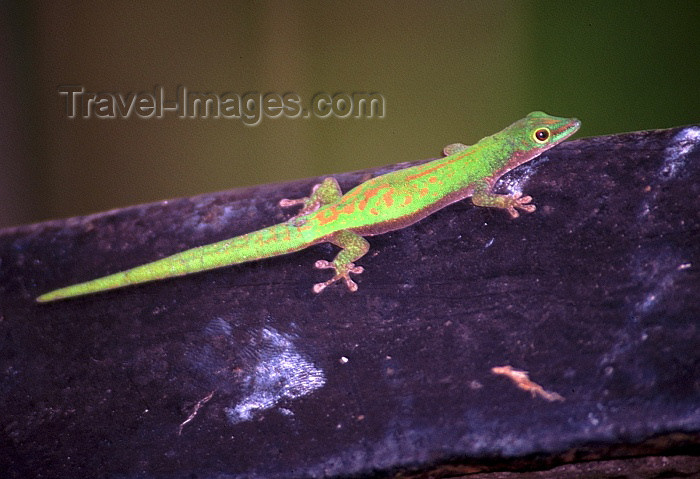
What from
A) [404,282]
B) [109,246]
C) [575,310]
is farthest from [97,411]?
[575,310]

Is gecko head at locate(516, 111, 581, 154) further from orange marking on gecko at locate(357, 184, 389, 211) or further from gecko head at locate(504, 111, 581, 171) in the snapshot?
orange marking on gecko at locate(357, 184, 389, 211)

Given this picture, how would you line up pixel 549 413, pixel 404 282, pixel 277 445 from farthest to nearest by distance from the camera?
pixel 404 282, pixel 277 445, pixel 549 413

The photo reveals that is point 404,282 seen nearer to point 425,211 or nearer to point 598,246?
point 425,211

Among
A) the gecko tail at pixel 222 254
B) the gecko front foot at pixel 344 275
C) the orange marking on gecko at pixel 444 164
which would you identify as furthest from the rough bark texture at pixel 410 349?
the orange marking on gecko at pixel 444 164

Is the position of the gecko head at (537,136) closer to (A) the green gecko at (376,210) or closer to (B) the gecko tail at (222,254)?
(A) the green gecko at (376,210)

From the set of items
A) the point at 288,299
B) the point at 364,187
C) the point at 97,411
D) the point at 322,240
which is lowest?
the point at 97,411

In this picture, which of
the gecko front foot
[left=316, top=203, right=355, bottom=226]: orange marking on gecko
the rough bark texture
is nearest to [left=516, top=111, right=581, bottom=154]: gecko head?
the rough bark texture
